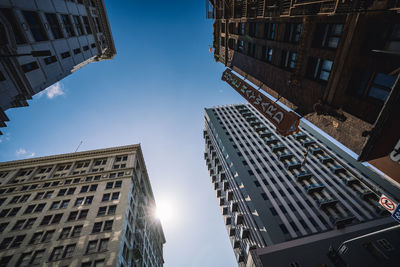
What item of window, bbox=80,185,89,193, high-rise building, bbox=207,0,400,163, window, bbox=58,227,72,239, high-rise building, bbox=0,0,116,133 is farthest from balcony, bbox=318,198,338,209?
window, bbox=80,185,89,193

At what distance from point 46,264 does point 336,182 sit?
5025 cm

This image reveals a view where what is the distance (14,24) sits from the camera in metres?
13.2

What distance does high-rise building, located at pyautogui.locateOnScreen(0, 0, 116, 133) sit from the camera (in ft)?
40.0

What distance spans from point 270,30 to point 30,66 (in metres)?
23.4

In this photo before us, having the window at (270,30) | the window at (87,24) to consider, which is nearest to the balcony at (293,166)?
the window at (270,30)

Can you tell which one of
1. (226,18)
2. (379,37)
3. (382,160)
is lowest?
(382,160)

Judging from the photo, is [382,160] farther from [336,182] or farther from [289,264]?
[336,182]

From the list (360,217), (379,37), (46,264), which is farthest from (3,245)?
(360,217)

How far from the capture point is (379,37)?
746 cm

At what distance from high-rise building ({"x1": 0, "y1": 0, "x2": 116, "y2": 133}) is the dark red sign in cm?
1435

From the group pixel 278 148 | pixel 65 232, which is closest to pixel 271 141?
pixel 278 148

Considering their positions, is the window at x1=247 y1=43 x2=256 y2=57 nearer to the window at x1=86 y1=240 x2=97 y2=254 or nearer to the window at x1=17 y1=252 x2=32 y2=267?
the window at x1=86 y1=240 x2=97 y2=254

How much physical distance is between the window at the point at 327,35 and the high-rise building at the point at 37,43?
17.8 metres

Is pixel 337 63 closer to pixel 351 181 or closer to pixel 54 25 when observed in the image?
pixel 54 25
